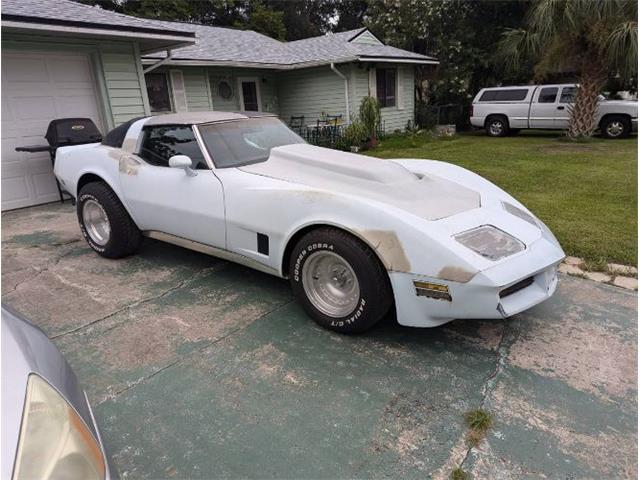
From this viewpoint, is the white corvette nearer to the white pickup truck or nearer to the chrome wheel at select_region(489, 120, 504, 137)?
the white pickup truck

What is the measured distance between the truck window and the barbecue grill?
1305 cm

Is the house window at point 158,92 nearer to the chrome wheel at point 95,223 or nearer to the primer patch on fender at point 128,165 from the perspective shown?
the chrome wheel at point 95,223

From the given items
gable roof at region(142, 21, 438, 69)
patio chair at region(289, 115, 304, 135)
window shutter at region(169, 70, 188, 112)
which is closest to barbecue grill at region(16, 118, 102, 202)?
gable roof at region(142, 21, 438, 69)

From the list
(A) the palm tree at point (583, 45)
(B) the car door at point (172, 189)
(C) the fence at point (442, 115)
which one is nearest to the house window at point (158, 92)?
(B) the car door at point (172, 189)

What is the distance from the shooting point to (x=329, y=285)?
116 inches

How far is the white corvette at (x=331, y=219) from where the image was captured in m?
2.43

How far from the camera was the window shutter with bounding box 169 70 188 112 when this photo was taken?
39.5 feet

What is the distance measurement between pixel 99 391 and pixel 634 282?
410 centimetres

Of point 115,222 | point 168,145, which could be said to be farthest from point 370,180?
point 115,222

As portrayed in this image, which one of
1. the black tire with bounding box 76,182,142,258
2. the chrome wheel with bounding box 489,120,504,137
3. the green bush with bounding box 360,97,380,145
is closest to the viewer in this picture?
the black tire with bounding box 76,182,142,258

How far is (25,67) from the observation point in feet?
22.1

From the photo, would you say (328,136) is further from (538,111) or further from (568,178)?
(538,111)

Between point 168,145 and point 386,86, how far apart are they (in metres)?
13.5

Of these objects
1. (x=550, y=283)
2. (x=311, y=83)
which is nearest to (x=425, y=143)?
(x=311, y=83)
